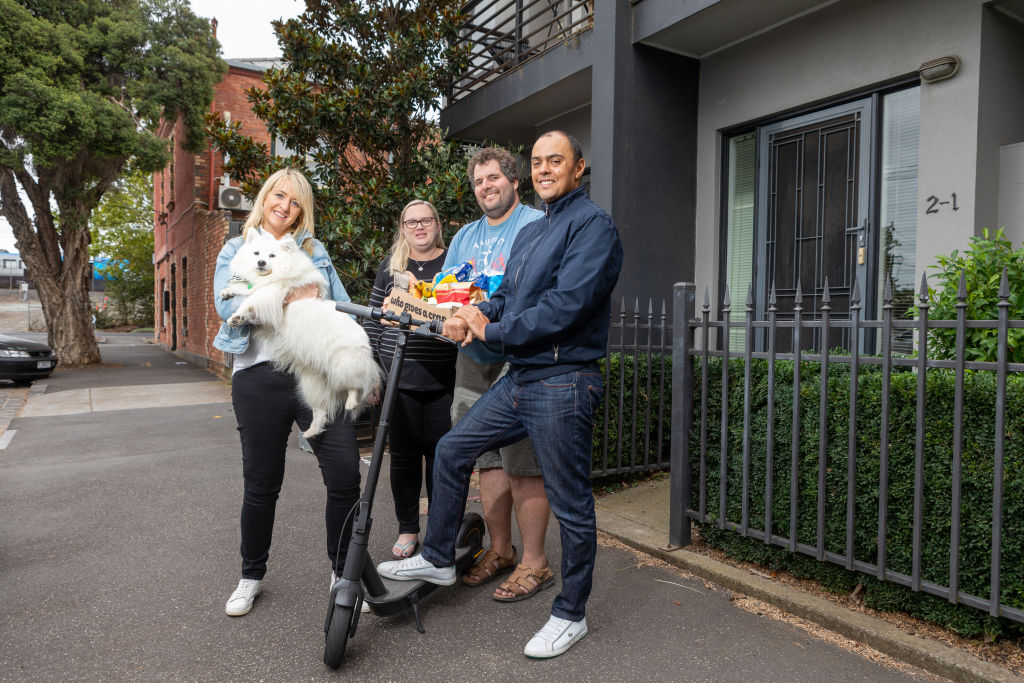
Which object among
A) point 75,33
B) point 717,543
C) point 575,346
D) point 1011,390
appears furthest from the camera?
point 75,33

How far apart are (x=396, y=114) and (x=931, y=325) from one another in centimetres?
603

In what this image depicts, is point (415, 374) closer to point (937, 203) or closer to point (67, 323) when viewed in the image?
point (937, 203)

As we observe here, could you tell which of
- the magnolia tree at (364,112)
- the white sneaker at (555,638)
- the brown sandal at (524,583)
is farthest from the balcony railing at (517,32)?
the white sneaker at (555,638)

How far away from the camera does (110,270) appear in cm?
3609

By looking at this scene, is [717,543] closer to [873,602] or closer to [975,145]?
[873,602]

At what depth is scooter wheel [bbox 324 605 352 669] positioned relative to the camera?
2512 millimetres

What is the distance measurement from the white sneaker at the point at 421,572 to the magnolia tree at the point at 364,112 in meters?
4.36

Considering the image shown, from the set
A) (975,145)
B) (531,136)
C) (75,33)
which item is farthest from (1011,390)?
(75,33)

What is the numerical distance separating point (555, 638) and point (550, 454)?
2.49 feet

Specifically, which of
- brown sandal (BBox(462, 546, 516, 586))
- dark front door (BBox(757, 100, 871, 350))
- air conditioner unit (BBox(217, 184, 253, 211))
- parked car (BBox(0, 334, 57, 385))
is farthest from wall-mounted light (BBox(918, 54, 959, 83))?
parked car (BBox(0, 334, 57, 385))

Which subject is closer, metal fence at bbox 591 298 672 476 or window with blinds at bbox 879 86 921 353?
metal fence at bbox 591 298 672 476

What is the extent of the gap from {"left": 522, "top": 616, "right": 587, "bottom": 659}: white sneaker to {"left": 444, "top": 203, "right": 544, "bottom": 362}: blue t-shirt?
1.20 meters

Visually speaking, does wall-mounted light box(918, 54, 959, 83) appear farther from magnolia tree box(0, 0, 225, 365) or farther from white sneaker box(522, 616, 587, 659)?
magnolia tree box(0, 0, 225, 365)

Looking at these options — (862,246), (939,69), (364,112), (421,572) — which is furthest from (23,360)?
(939,69)
